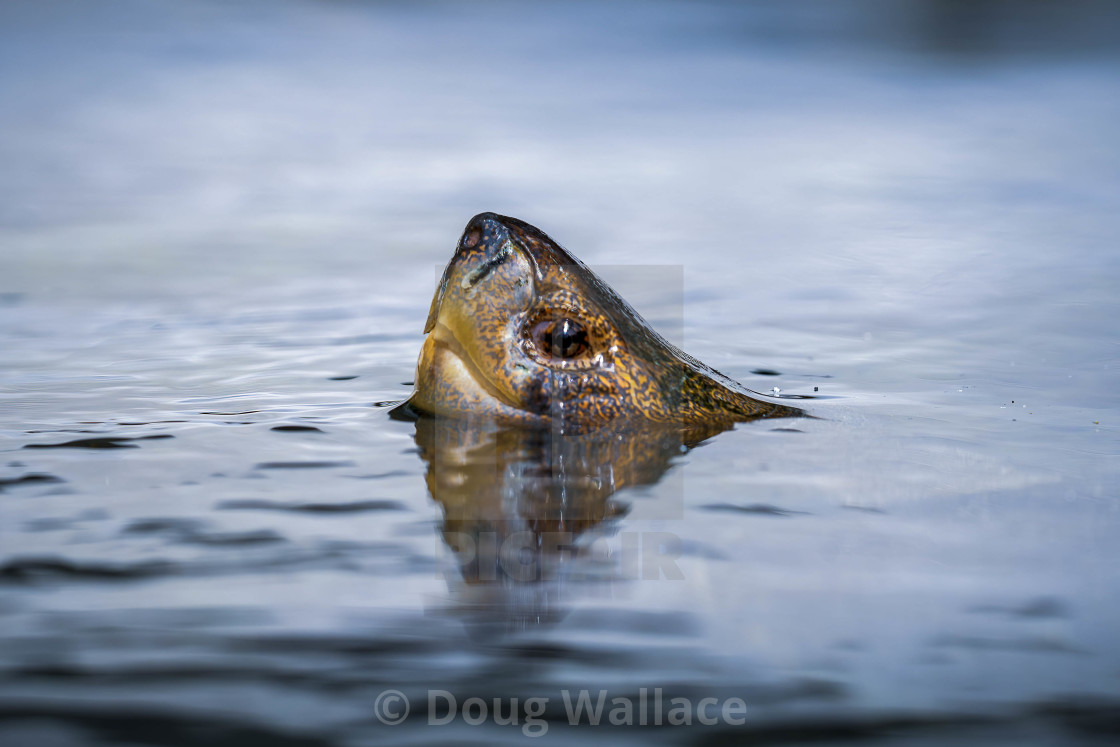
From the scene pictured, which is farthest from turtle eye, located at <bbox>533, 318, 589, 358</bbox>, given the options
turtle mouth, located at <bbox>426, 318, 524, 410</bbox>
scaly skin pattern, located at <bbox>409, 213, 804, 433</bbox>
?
turtle mouth, located at <bbox>426, 318, 524, 410</bbox>

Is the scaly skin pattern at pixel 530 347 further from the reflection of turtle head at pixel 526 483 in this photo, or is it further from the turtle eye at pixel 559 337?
the reflection of turtle head at pixel 526 483

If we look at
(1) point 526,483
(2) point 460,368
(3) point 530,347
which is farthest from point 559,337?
(1) point 526,483

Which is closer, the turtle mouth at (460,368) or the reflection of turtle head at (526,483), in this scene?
the reflection of turtle head at (526,483)

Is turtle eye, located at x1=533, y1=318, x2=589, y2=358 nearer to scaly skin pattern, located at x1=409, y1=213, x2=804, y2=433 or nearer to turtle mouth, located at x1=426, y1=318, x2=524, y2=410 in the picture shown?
scaly skin pattern, located at x1=409, y1=213, x2=804, y2=433

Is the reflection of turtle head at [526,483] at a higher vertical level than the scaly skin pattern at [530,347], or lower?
lower

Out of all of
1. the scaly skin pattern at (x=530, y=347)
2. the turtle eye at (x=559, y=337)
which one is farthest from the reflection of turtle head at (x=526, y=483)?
the turtle eye at (x=559, y=337)

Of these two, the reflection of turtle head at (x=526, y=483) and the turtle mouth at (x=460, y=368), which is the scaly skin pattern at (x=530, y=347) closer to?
the turtle mouth at (x=460, y=368)

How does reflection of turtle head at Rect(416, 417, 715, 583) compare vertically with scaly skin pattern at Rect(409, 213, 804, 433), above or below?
below

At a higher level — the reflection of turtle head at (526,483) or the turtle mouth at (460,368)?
the turtle mouth at (460,368)

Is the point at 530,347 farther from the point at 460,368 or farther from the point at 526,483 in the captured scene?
the point at 526,483

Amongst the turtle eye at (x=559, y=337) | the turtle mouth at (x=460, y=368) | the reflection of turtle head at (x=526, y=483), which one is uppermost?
the turtle eye at (x=559, y=337)
